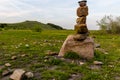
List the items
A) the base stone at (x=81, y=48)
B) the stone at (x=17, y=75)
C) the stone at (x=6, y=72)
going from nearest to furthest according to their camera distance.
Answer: the stone at (x=17, y=75) → the stone at (x=6, y=72) → the base stone at (x=81, y=48)

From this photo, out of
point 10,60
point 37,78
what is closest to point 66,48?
point 10,60

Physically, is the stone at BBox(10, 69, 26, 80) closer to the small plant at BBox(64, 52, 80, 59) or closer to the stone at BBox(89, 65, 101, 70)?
the stone at BBox(89, 65, 101, 70)

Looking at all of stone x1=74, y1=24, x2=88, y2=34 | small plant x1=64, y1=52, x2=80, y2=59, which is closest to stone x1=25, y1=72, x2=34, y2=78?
small plant x1=64, y1=52, x2=80, y2=59

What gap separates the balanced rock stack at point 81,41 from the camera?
67.9 ft

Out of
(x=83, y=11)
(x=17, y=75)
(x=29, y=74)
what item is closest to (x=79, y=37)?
(x=83, y=11)

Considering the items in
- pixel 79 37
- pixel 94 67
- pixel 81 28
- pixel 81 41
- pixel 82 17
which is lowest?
pixel 94 67

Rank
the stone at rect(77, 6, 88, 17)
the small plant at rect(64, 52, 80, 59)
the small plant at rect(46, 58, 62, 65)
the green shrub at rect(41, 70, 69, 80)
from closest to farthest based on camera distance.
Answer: the green shrub at rect(41, 70, 69, 80) < the small plant at rect(46, 58, 62, 65) < the small plant at rect(64, 52, 80, 59) < the stone at rect(77, 6, 88, 17)

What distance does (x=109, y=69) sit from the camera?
18062mm

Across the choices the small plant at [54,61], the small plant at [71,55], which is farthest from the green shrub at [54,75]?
the small plant at [71,55]

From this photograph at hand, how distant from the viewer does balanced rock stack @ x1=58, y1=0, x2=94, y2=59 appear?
67.9 ft

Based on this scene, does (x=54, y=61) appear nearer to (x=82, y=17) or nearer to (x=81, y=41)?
(x=81, y=41)

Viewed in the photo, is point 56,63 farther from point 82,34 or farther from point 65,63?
point 82,34

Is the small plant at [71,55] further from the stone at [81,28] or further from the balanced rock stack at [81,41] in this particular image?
the stone at [81,28]

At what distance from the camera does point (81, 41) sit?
2117 centimetres
